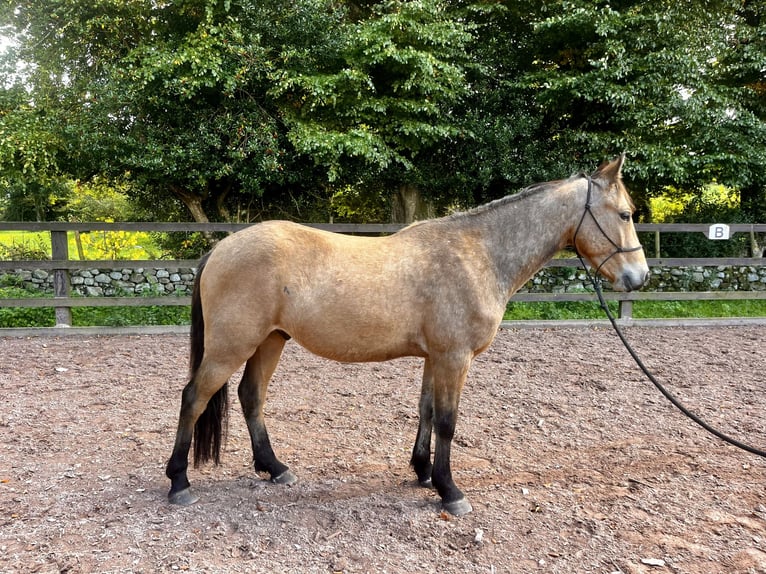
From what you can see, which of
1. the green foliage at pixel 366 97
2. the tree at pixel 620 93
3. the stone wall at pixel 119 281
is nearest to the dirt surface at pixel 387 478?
the stone wall at pixel 119 281

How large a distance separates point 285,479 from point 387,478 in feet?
2.13

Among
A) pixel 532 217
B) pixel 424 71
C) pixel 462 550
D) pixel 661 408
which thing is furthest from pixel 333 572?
pixel 424 71

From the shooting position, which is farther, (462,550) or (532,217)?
(532,217)

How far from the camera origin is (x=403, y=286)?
111 inches

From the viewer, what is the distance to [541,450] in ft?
11.8

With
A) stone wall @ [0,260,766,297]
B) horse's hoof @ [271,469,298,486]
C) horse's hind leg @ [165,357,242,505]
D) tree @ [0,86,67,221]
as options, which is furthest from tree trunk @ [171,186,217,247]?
horse's hoof @ [271,469,298,486]

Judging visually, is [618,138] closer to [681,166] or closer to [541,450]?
[681,166]

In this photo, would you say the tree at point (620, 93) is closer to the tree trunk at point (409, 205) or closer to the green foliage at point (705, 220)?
the green foliage at point (705, 220)

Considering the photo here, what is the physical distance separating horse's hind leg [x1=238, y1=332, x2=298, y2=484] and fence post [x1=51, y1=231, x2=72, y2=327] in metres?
5.26

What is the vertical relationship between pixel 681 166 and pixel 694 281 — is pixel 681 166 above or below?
above

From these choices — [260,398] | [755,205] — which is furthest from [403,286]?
[755,205]

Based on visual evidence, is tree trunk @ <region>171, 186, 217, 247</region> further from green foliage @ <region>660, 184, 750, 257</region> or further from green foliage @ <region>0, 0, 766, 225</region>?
green foliage @ <region>660, 184, 750, 257</region>

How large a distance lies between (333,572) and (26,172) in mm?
8969

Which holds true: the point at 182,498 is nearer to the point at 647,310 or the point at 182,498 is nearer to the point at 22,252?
the point at 647,310
